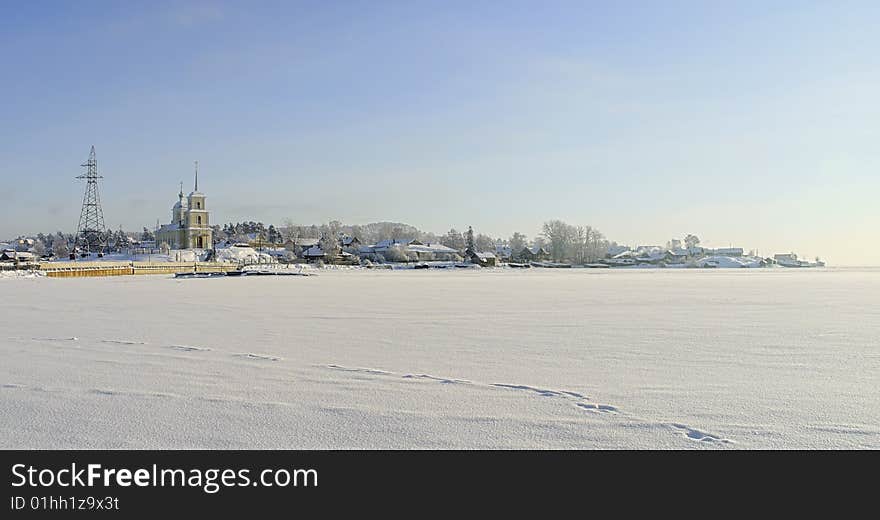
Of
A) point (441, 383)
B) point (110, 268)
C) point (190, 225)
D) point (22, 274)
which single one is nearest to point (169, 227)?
point (190, 225)

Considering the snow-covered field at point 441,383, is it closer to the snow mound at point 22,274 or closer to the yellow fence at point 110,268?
the snow mound at point 22,274

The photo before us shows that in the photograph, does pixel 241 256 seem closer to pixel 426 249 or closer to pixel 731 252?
pixel 426 249

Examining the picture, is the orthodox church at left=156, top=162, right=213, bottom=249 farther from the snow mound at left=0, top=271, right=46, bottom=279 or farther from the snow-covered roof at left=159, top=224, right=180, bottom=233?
the snow mound at left=0, top=271, right=46, bottom=279

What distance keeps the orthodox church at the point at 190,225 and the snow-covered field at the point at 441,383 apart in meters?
103

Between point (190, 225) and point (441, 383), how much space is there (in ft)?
369
